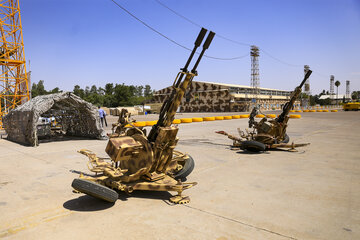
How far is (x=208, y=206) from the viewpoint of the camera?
5102mm

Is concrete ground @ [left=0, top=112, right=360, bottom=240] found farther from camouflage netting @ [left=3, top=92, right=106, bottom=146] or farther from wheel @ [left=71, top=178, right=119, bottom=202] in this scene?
camouflage netting @ [left=3, top=92, right=106, bottom=146]

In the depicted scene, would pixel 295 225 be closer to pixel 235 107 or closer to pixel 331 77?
pixel 235 107

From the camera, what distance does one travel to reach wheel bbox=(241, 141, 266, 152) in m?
10.3

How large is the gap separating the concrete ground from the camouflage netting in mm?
3990

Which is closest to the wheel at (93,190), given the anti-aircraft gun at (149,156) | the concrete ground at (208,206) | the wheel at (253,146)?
the anti-aircraft gun at (149,156)

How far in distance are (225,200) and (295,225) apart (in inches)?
58.6

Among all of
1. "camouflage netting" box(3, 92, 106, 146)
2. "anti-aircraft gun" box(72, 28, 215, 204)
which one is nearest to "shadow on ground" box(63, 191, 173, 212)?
"anti-aircraft gun" box(72, 28, 215, 204)

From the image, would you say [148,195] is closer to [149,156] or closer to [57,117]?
[149,156]

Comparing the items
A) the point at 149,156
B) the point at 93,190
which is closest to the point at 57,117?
the point at 149,156

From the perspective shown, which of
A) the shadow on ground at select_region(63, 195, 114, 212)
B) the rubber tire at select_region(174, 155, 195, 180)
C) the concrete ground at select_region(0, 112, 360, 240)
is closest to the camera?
the concrete ground at select_region(0, 112, 360, 240)

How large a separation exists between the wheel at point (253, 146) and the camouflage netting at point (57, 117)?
8.38 metres

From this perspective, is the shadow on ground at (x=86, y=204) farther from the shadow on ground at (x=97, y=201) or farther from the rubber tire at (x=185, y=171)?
the rubber tire at (x=185, y=171)

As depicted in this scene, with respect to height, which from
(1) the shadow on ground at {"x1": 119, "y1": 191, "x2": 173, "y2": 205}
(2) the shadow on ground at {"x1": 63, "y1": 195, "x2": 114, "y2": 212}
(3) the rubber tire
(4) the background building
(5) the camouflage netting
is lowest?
(1) the shadow on ground at {"x1": 119, "y1": 191, "x2": 173, "y2": 205}

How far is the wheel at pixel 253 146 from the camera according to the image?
10255mm
